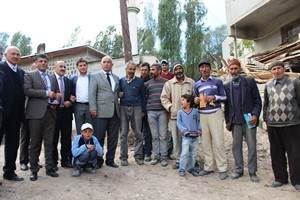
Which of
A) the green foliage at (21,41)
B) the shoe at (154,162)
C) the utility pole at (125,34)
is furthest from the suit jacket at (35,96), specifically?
the green foliage at (21,41)

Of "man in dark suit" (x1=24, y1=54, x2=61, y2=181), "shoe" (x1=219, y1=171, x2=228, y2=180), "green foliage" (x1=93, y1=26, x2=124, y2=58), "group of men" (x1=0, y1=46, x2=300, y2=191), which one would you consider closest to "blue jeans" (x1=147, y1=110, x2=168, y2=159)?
"group of men" (x1=0, y1=46, x2=300, y2=191)

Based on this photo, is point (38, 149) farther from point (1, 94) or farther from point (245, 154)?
point (245, 154)

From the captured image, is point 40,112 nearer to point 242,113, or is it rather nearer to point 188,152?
point 188,152

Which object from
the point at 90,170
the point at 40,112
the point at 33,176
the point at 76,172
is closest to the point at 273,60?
the point at 90,170

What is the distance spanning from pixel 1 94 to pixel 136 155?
2783mm

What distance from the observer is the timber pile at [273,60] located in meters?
7.97

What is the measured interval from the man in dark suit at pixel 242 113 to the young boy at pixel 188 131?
0.63 meters

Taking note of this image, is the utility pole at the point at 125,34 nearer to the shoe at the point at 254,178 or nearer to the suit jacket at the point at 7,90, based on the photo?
the suit jacket at the point at 7,90

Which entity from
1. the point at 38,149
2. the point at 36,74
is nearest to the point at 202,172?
the point at 38,149

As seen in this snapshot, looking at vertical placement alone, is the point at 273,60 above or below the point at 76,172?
above

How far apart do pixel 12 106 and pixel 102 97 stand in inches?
60.2

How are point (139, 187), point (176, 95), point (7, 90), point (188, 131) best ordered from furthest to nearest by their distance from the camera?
point (176, 95), point (188, 131), point (139, 187), point (7, 90)

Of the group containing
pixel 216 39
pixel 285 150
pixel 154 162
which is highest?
pixel 216 39

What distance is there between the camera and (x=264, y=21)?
37.6 feet
